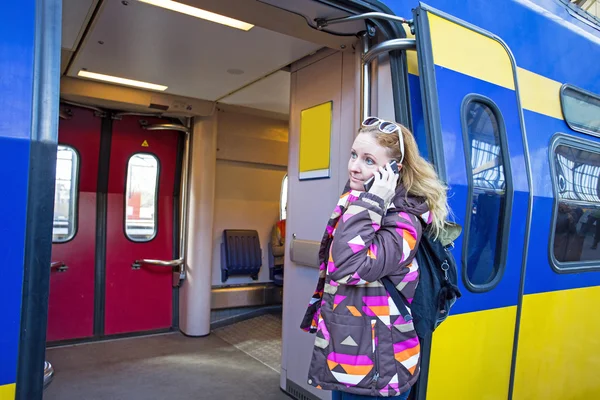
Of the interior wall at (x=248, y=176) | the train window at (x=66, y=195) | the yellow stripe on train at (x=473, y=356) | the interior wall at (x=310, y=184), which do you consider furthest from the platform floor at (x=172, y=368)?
the yellow stripe on train at (x=473, y=356)

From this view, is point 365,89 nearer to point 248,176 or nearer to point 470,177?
point 470,177

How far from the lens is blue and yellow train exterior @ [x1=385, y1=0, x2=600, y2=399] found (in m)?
2.19

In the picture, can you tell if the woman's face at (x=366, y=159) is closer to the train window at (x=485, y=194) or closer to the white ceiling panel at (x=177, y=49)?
the train window at (x=485, y=194)

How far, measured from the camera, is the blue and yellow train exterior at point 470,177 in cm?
120

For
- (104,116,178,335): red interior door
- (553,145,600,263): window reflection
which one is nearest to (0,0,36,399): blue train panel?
(553,145,600,263): window reflection

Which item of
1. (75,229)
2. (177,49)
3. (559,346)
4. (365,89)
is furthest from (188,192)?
(559,346)

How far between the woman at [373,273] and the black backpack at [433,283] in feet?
0.23

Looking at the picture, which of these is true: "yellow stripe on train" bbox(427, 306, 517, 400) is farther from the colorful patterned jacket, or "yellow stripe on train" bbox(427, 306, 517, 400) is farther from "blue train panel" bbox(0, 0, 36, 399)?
"blue train panel" bbox(0, 0, 36, 399)

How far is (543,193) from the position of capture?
2.73 meters

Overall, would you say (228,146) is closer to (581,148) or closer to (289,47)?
(289,47)

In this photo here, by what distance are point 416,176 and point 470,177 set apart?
0.71m

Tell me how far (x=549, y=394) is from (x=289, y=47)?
2.89m

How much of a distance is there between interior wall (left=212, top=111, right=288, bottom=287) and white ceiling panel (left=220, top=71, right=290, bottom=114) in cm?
71

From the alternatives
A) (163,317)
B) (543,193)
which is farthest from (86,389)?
(543,193)
